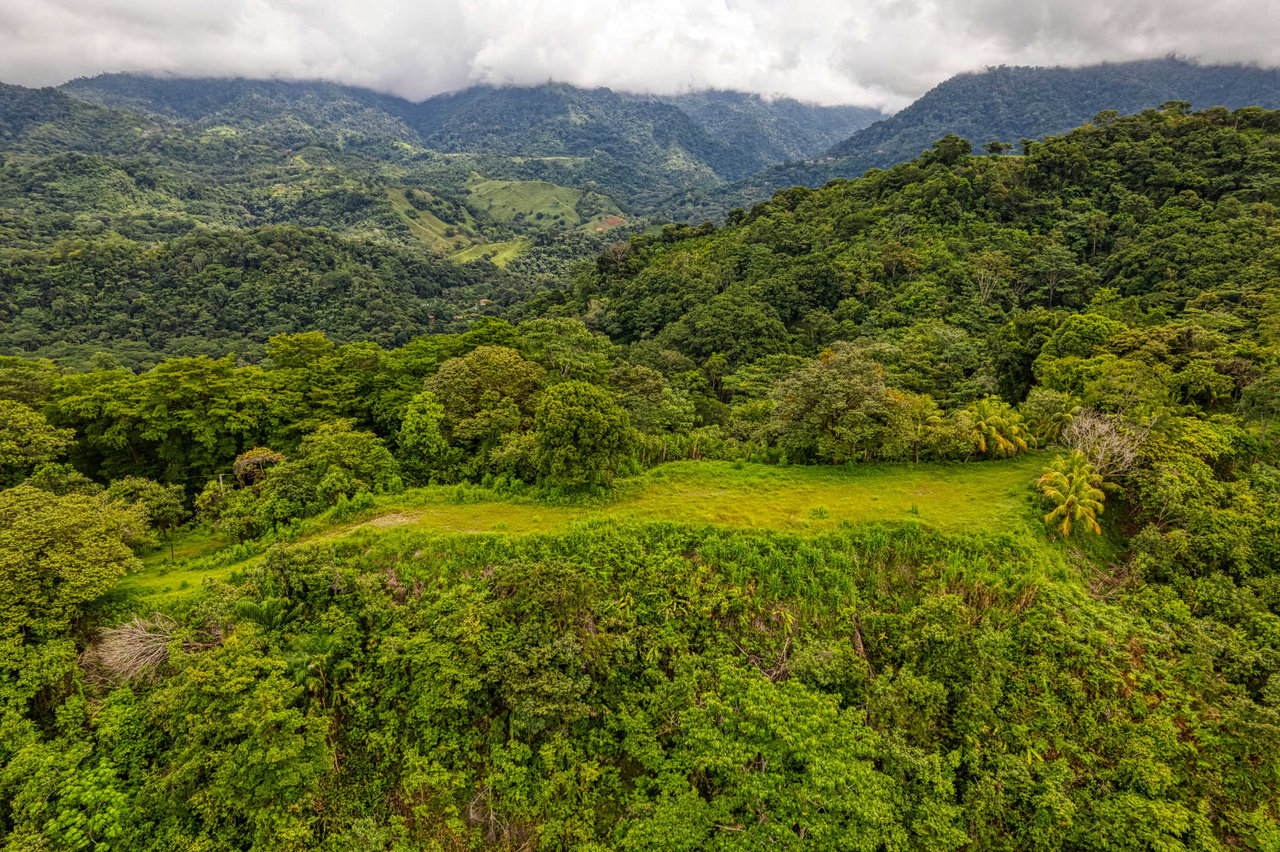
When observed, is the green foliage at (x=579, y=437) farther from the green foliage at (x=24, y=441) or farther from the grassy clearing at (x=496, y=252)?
the grassy clearing at (x=496, y=252)

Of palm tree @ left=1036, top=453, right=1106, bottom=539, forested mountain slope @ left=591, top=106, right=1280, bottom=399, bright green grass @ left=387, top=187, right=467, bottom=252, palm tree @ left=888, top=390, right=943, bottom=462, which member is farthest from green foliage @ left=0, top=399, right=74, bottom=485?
bright green grass @ left=387, top=187, right=467, bottom=252

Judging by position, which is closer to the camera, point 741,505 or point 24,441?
point 741,505

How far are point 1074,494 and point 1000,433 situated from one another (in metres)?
4.84

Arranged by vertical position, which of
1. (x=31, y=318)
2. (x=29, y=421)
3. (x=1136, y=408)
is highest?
(x=1136, y=408)

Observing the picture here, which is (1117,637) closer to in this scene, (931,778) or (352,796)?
(931,778)

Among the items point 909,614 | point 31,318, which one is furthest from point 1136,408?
point 31,318

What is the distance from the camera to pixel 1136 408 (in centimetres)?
1959

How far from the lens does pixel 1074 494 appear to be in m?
16.3

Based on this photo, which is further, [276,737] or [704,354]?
[704,354]

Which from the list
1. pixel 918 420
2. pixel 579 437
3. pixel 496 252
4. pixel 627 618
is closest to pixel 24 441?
pixel 579 437

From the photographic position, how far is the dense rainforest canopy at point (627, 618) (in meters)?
11.3

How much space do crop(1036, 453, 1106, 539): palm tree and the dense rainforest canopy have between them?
13cm

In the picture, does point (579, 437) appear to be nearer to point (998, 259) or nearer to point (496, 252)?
point (998, 259)

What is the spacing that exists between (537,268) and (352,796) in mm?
147220
